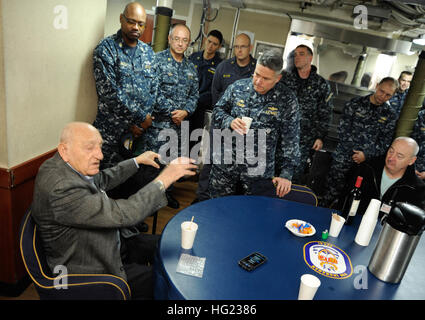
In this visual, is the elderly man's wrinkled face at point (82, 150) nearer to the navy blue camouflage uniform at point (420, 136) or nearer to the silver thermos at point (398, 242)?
the silver thermos at point (398, 242)

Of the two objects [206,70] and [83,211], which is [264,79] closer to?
[83,211]

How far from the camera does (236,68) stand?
3.88 meters

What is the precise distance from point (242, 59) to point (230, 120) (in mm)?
1565

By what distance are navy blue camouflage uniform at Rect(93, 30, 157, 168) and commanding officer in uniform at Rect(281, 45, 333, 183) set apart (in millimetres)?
1626

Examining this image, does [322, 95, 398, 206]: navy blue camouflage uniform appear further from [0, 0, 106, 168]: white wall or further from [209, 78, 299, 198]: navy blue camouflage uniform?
[0, 0, 106, 168]: white wall

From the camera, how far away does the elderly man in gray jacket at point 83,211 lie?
4.58ft

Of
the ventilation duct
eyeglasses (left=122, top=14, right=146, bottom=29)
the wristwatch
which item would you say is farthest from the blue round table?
the ventilation duct

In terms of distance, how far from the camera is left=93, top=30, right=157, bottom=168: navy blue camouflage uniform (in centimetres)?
268

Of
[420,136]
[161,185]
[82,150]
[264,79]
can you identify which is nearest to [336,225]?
[161,185]

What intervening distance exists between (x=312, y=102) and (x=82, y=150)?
290cm

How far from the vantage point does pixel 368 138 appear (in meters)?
3.76

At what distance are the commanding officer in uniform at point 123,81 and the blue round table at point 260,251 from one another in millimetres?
1423

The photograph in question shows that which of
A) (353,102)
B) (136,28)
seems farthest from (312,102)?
(136,28)
